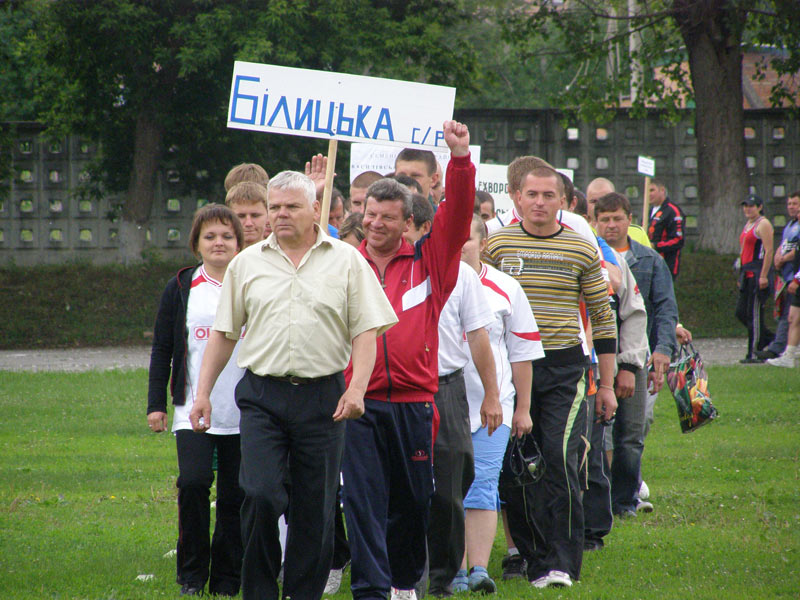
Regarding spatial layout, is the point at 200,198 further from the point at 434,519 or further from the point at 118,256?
the point at 434,519

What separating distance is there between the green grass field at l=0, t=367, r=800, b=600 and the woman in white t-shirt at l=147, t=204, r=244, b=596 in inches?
11.0

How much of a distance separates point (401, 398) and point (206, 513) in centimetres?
126

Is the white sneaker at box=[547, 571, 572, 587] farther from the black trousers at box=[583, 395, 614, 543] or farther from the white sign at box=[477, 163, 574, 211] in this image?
the white sign at box=[477, 163, 574, 211]

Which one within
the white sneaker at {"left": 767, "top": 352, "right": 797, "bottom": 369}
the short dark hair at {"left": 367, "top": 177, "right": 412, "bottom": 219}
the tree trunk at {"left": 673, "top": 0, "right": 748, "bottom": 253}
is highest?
the tree trunk at {"left": 673, "top": 0, "right": 748, "bottom": 253}

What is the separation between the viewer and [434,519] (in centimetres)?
563

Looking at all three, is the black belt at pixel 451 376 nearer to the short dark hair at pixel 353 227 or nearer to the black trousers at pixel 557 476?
the black trousers at pixel 557 476

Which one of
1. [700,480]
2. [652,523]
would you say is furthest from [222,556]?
[700,480]

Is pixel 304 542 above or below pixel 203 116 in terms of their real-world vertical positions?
below

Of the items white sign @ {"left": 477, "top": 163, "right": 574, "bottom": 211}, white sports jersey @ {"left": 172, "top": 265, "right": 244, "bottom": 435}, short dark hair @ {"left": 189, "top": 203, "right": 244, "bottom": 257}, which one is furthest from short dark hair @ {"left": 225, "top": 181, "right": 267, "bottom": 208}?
white sign @ {"left": 477, "top": 163, "right": 574, "bottom": 211}

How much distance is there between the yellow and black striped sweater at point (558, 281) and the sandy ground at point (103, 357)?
1118 centimetres

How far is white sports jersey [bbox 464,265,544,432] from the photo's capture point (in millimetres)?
5969

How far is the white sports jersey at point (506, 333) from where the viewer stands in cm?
597

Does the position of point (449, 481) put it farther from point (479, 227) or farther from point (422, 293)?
point (479, 227)

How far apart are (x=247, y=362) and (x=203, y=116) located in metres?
20.4
